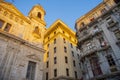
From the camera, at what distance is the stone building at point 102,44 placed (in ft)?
49.8

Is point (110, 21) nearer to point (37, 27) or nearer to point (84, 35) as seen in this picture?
point (84, 35)

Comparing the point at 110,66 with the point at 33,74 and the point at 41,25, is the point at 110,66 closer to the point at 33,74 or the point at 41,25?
the point at 33,74

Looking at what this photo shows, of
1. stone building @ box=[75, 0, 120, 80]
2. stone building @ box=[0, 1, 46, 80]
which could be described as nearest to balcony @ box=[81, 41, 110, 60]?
stone building @ box=[75, 0, 120, 80]

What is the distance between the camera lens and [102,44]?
58.9ft

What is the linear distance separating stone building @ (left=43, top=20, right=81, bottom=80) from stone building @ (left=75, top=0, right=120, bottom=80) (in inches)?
238

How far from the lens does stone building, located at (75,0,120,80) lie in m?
15.2

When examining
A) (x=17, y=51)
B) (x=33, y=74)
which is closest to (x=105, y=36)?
(x=33, y=74)

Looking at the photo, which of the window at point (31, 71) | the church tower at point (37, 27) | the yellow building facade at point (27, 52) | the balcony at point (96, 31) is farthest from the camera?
the balcony at point (96, 31)

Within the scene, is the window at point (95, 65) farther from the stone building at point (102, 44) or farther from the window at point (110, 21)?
the window at point (110, 21)

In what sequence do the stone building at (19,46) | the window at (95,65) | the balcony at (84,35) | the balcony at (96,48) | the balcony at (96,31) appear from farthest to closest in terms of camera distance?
the balcony at (84,35), the balcony at (96,31), the balcony at (96,48), the window at (95,65), the stone building at (19,46)

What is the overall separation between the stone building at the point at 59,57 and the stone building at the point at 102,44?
6043 mm

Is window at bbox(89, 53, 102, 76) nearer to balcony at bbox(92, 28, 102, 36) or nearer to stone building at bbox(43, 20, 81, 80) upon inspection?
balcony at bbox(92, 28, 102, 36)

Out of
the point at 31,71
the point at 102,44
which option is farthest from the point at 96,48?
Result: the point at 31,71

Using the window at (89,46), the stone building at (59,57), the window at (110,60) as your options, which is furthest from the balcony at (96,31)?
the stone building at (59,57)
